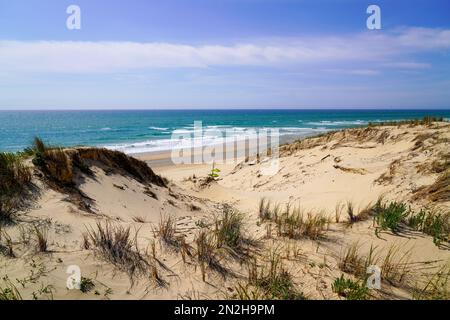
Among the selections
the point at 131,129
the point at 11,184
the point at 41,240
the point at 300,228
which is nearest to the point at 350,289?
the point at 300,228

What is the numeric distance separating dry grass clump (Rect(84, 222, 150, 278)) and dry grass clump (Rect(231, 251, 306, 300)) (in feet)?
3.81

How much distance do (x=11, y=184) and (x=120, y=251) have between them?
2434 mm

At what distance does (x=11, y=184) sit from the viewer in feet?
15.9

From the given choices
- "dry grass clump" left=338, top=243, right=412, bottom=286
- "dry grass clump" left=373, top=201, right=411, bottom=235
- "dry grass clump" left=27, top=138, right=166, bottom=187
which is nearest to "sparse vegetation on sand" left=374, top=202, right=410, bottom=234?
"dry grass clump" left=373, top=201, right=411, bottom=235

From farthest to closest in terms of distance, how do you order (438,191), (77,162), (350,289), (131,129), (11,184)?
(131,129) → (77,162) → (438,191) → (11,184) → (350,289)

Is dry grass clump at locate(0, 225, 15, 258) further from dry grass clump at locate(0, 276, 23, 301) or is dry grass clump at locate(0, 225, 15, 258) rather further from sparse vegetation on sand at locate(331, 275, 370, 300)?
sparse vegetation on sand at locate(331, 275, 370, 300)

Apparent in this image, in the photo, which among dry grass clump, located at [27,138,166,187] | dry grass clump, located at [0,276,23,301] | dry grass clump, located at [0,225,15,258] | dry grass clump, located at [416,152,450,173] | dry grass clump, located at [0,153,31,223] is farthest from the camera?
dry grass clump, located at [416,152,450,173]

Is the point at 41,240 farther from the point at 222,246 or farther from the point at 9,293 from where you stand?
the point at 222,246

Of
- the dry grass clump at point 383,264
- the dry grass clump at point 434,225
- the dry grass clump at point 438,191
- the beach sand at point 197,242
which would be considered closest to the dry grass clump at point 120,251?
the beach sand at point 197,242

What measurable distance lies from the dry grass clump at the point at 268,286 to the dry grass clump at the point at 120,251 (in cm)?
116

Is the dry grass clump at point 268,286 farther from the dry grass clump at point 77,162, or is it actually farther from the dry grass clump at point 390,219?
the dry grass clump at point 77,162

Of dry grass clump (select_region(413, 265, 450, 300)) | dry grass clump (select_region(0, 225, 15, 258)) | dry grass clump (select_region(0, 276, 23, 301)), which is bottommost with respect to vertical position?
dry grass clump (select_region(413, 265, 450, 300))

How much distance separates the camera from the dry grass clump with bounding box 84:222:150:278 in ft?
11.7

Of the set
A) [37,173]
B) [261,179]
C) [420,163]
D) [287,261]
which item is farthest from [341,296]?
[261,179]
